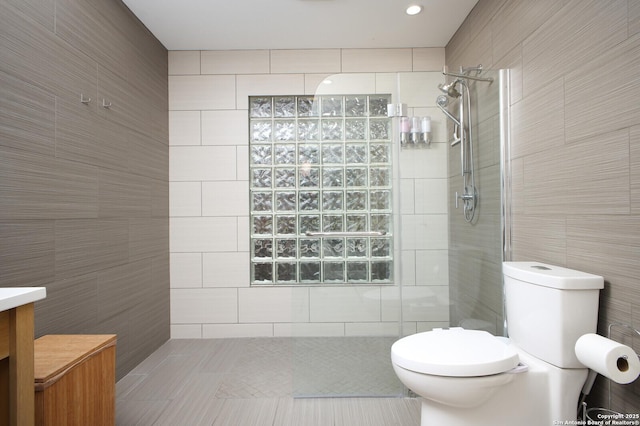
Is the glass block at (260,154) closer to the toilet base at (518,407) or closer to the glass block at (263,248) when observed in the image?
the glass block at (263,248)

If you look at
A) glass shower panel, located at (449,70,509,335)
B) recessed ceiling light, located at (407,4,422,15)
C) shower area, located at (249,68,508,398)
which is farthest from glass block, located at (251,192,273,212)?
recessed ceiling light, located at (407,4,422,15)

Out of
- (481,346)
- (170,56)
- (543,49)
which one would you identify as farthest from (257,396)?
(170,56)

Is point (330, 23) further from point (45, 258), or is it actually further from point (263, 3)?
point (45, 258)

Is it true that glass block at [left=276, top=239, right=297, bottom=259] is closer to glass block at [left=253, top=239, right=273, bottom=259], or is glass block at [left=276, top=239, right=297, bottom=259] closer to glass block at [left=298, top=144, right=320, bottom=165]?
glass block at [left=253, top=239, right=273, bottom=259]

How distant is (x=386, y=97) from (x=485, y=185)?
2.45 ft

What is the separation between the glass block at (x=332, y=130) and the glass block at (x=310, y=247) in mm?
603

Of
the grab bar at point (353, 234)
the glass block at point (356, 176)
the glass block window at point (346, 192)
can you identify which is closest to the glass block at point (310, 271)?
the glass block window at point (346, 192)

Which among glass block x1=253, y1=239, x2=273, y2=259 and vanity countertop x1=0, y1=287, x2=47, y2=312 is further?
glass block x1=253, y1=239, x2=273, y2=259

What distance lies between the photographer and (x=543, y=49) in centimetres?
156

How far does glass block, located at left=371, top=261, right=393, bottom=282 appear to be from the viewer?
1.92m

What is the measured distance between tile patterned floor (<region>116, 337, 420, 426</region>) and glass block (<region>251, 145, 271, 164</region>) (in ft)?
4.91

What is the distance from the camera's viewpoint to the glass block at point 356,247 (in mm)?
1942

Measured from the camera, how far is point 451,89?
1.88m

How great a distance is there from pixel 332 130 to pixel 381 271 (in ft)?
2.82
